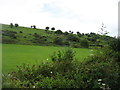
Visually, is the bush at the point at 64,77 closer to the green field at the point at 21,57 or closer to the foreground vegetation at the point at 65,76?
the foreground vegetation at the point at 65,76

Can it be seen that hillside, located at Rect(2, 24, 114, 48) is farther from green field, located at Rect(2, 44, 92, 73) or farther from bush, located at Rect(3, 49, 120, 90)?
bush, located at Rect(3, 49, 120, 90)

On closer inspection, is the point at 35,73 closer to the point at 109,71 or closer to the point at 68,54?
the point at 68,54

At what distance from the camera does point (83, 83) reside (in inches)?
195

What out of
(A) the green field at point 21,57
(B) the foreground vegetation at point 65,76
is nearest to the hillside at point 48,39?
(A) the green field at point 21,57

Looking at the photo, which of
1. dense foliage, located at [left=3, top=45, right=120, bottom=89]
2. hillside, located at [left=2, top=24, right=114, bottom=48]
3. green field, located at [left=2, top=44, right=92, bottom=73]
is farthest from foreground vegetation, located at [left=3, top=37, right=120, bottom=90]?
hillside, located at [left=2, top=24, right=114, bottom=48]

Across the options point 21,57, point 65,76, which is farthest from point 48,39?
point 65,76

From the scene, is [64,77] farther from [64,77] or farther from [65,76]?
[65,76]

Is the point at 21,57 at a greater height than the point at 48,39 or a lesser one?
lesser

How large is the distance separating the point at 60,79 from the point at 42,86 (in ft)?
1.94

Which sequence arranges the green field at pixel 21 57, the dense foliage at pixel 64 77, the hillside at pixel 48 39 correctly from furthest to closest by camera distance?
the hillside at pixel 48 39 < the green field at pixel 21 57 < the dense foliage at pixel 64 77

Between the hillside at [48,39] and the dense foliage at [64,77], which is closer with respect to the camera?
the dense foliage at [64,77]

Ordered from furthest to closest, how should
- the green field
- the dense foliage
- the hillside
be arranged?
1. the hillside
2. the green field
3. the dense foliage

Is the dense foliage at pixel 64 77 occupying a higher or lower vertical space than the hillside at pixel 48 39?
lower

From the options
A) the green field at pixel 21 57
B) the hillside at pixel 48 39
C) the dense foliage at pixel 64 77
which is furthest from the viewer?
the hillside at pixel 48 39
